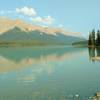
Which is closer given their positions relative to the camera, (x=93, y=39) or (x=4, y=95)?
(x=4, y=95)

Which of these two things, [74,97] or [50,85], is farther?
[50,85]

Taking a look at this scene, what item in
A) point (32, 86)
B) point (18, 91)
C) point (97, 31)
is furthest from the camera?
point (97, 31)

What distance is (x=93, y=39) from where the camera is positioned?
583 feet

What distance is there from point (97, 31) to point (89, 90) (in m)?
143

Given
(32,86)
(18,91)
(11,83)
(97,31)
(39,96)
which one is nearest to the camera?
(39,96)

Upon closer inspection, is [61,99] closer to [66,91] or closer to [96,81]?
[66,91]

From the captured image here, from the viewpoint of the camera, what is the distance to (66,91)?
3397 cm

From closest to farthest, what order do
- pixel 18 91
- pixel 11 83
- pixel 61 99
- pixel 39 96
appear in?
pixel 61 99 → pixel 39 96 → pixel 18 91 → pixel 11 83

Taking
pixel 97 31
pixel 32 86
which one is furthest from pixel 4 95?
pixel 97 31

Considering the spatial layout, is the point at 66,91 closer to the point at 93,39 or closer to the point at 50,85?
the point at 50,85

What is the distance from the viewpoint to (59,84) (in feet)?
131

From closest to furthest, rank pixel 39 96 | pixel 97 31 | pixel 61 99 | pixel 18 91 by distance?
1. pixel 61 99
2. pixel 39 96
3. pixel 18 91
4. pixel 97 31

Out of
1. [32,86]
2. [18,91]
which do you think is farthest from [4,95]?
[32,86]

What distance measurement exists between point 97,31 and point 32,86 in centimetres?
13843
